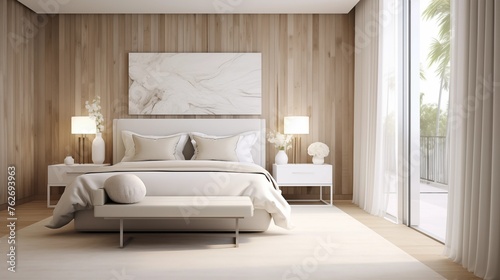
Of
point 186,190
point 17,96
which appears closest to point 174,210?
point 186,190

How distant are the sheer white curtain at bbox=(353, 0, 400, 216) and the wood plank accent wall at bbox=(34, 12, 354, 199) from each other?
0.51 meters

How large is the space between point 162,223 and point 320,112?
3258 millimetres

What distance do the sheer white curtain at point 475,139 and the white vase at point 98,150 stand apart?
14.6 feet

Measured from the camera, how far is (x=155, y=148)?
593 cm

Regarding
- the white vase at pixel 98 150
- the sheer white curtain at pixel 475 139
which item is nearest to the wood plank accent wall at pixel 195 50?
the white vase at pixel 98 150

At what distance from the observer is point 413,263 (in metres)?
3.35

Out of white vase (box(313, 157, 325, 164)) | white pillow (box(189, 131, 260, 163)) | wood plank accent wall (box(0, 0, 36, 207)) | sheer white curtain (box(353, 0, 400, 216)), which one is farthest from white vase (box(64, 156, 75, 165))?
sheer white curtain (box(353, 0, 400, 216))

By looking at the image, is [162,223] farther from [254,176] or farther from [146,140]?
[146,140]

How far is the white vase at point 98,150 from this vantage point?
638 centimetres

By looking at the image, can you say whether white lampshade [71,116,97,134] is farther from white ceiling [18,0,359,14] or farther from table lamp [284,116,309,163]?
table lamp [284,116,309,163]


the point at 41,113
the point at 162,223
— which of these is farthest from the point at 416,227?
the point at 41,113

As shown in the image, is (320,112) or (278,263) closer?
(278,263)

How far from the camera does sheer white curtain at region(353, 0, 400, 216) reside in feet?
17.2

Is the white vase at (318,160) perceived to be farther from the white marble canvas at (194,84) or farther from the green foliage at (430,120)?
the green foliage at (430,120)
